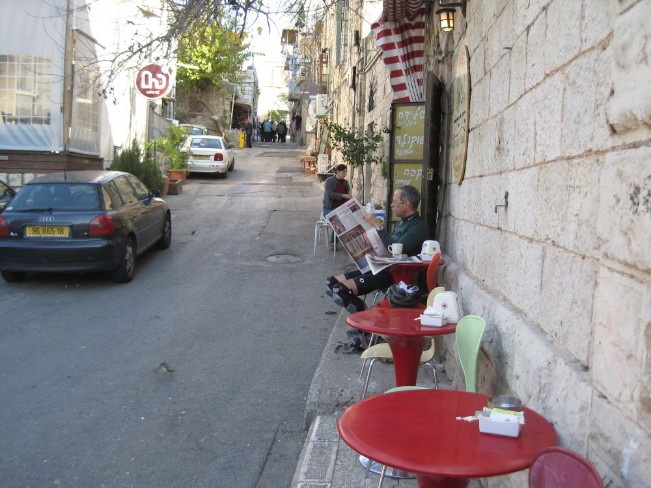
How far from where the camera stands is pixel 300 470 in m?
3.64

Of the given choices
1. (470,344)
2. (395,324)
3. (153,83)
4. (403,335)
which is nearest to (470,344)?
(470,344)

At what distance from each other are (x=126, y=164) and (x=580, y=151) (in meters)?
14.3

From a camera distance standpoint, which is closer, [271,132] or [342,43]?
[342,43]

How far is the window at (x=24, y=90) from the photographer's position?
14.0m

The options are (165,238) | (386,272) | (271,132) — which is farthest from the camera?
(271,132)

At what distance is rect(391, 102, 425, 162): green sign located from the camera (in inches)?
283

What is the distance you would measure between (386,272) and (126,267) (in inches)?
185

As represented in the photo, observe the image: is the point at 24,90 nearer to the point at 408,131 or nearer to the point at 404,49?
the point at 404,49

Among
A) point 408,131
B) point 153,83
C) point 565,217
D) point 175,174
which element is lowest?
point 565,217

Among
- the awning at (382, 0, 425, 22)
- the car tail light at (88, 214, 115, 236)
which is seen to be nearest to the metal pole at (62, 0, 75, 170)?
the car tail light at (88, 214, 115, 236)

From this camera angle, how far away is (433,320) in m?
3.75

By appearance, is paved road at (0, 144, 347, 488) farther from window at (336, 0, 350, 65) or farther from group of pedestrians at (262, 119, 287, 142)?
group of pedestrians at (262, 119, 287, 142)

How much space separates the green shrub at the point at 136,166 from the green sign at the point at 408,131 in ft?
31.0

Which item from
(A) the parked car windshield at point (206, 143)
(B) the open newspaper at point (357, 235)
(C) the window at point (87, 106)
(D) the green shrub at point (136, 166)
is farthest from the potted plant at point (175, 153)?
(B) the open newspaper at point (357, 235)
